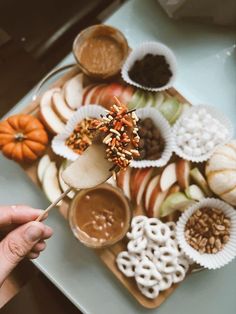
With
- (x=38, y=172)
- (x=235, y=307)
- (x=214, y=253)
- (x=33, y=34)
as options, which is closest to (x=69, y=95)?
(x=38, y=172)

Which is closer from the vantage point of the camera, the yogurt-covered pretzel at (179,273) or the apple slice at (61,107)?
the yogurt-covered pretzel at (179,273)

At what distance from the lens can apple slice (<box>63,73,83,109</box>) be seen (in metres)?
1.52

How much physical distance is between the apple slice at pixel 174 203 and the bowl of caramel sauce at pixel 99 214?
0.10 metres

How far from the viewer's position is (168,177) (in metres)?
1.46

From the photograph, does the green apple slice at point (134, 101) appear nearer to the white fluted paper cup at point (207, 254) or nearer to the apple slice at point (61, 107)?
the apple slice at point (61, 107)

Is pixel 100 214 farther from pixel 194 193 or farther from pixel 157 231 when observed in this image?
pixel 194 193

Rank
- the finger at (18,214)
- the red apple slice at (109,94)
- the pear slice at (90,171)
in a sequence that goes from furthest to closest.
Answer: the red apple slice at (109,94)
the finger at (18,214)
the pear slice at (90,171)

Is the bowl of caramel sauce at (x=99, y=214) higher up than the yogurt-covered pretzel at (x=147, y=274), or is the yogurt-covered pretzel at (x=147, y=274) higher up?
the bowl of caramel sauce at (x=99, y=214)

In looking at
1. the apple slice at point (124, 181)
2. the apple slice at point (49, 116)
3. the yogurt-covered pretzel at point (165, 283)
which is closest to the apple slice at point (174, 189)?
the apple slice at point (124, 181)

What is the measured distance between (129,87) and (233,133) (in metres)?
0.35

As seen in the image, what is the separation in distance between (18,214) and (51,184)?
0.65 ft

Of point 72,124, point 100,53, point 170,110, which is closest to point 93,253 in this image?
point 72,124

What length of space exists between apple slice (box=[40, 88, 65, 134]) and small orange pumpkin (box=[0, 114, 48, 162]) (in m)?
0.03

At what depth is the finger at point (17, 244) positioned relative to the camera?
1158 mm
